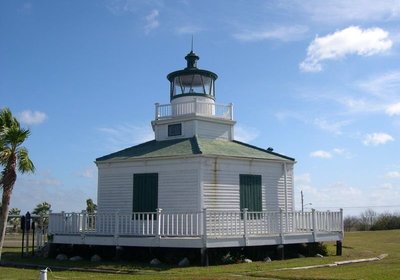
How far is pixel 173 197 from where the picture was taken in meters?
21.2

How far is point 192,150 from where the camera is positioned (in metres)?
21.5

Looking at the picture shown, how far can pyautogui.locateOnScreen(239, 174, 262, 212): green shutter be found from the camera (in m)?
21.8

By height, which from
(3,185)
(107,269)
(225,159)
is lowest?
(107,269)

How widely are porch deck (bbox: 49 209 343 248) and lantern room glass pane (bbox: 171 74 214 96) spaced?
7057 millimetres

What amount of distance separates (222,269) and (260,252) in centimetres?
344

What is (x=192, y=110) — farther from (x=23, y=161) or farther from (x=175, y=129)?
(x=23, y=161)

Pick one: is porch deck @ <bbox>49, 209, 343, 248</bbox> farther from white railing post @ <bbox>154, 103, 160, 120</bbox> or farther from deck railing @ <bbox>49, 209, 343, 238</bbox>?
white railing post @ <bbox>154, 103, 160, 120</bbox>

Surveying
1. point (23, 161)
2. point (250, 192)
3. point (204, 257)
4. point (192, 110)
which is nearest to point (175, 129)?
point (192, 110)

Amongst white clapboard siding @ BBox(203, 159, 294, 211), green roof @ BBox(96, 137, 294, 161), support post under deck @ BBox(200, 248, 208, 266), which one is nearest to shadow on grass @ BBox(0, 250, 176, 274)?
support post under deck @ BBox(200, 248, 208, 266)

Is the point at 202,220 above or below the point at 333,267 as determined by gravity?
above

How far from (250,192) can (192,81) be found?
6.65 metres

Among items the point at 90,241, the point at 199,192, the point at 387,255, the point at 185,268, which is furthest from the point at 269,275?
the point at 387,255

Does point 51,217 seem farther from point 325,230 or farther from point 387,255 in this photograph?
point 387,255

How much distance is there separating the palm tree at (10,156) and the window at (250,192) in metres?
9.32
